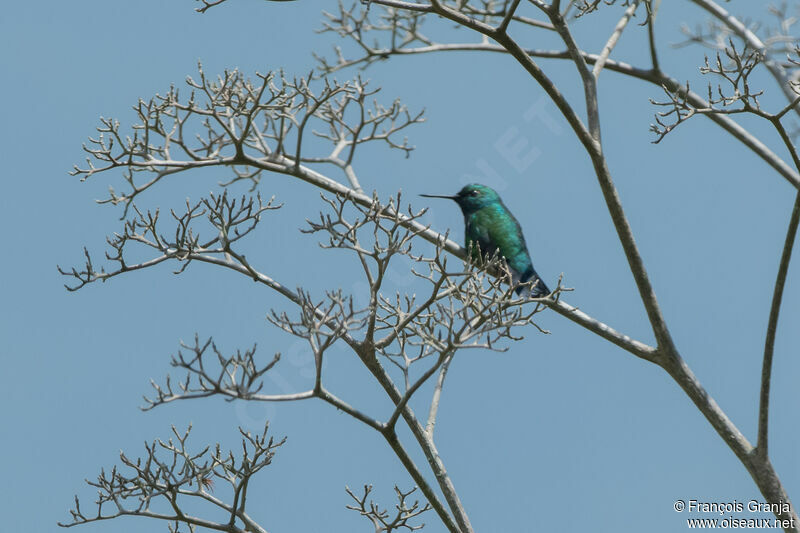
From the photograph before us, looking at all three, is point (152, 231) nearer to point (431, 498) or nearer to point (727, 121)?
Answer: point (431, 498)

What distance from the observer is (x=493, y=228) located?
859 centimetres

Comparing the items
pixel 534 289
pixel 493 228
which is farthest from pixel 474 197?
pixel 534 289

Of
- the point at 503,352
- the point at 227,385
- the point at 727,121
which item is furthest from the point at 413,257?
the point at 727,121

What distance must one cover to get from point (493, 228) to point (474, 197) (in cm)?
46

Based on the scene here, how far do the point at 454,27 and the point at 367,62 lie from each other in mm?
820

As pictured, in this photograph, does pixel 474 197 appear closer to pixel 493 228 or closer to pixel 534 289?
pixel 493 228

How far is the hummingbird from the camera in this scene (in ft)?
27.5

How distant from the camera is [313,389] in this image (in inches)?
186

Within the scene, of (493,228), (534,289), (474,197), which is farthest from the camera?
(474,197)

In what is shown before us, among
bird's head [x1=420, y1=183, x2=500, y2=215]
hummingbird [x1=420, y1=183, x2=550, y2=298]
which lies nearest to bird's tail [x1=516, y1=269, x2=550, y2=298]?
hummingbird [x1=420, y1=183, x2=550, y2=298]

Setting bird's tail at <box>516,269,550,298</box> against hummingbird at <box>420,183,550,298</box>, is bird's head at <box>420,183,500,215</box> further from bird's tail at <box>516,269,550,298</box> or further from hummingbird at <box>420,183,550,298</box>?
bird's tail at <box>516,269,550,298</box>

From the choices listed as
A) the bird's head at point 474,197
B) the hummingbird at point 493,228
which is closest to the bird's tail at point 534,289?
the hummingbird at point 493,228

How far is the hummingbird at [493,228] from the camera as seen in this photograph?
8367 mm

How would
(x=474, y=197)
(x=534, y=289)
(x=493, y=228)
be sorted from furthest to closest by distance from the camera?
1. (x=474, y=197)
2. (x=493, y=228)
3. (x=534, y=289)
